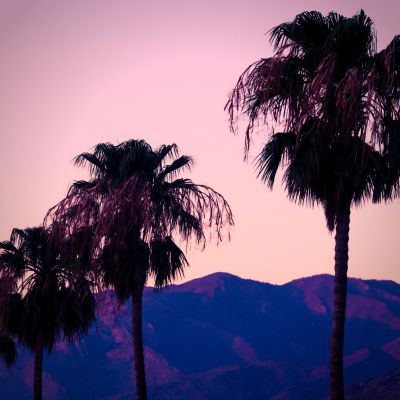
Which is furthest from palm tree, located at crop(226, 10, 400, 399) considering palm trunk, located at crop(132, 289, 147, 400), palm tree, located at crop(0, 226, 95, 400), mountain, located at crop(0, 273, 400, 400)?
mountain, located at crop(0, 273, 400, 400)

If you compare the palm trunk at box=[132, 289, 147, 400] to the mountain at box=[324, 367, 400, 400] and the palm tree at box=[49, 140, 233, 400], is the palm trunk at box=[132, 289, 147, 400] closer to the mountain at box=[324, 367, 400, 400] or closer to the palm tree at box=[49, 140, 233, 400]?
the palm tree at box=[49, 140, 233, 400]

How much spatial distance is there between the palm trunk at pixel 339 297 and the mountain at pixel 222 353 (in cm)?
10972

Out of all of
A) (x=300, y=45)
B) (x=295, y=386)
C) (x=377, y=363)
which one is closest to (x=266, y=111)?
(x=300, y=45)

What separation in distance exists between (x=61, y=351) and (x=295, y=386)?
66357 mm

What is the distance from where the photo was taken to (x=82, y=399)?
428ft

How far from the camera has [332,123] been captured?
10125mm

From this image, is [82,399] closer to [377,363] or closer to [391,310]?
[377,363]

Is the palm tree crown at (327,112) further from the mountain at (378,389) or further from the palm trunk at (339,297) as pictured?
the mountain at (378,389)

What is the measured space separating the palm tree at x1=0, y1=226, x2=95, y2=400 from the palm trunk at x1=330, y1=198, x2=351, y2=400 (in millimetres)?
11347

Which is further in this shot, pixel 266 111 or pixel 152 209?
pixel 152 209

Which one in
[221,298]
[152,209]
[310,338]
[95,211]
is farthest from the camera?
[221,298]

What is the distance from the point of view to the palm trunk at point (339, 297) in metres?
9.91

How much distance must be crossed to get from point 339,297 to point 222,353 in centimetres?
16426

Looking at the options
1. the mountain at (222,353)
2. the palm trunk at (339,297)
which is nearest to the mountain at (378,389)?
the mountain at (222,353)
